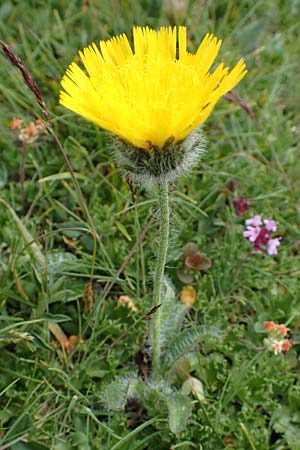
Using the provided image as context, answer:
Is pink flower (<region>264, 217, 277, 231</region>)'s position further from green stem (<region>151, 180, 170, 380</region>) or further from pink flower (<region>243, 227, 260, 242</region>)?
green stem (<region>151, 180, 170, 380</region>)

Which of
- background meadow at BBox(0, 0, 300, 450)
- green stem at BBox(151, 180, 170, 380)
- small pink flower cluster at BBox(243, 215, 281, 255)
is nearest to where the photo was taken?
green stem at BBox(151, 180, 170, 380)

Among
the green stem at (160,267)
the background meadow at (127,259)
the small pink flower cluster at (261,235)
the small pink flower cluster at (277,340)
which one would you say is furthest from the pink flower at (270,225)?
the green stem at (160,267)

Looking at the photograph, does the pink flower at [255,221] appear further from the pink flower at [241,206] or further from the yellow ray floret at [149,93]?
the yellow ray floret at [149,93]

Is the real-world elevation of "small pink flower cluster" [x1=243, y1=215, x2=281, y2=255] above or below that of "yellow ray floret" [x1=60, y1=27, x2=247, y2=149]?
below

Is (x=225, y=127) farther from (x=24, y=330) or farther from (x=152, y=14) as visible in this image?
(x=24, y=330)

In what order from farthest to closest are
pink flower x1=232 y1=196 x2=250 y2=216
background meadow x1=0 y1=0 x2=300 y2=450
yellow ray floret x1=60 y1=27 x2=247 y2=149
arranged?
→ pink flower x1=232 y1=196 x2=250 y2=216 < background meadow x1=0 y1=0 x2=300 y2=450 < yellow ray floret x1=60 y1=27 x2=247 y2=149

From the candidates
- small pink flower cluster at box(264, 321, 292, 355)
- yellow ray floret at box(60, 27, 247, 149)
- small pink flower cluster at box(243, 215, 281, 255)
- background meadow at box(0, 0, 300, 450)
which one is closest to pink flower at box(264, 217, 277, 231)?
small pink flower cluster at box(243, 215, 281, 255)

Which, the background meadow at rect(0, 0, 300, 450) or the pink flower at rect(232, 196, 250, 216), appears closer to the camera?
the background meadow at rect(0, 0, 300, 450)
